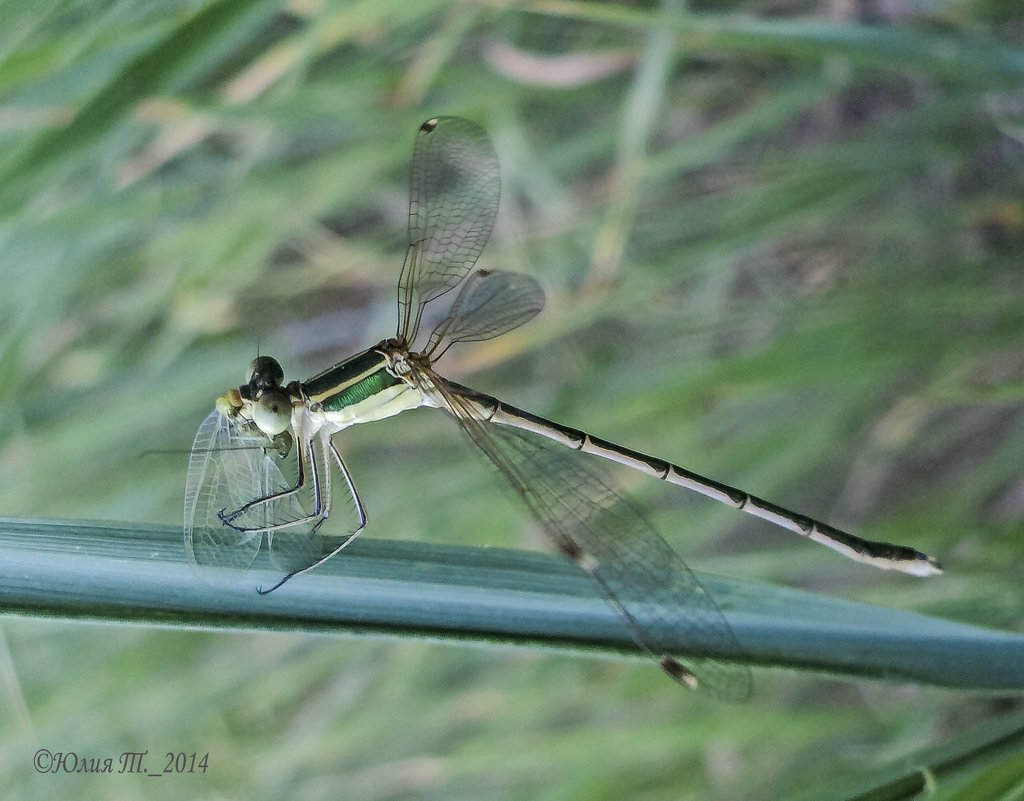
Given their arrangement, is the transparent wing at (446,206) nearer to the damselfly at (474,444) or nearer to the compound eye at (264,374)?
the damselfly at (474,444)

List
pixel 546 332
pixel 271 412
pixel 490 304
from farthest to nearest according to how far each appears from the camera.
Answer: pixel 546 332 → pixel 490 304 → pixel 271 412

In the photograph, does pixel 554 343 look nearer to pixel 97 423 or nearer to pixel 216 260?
pixel 216 260

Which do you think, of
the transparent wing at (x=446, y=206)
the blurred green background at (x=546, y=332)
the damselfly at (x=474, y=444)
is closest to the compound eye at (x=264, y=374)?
the damselfly at (x=474, y=444)

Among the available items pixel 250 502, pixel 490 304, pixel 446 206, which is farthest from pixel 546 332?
pixel 250 502

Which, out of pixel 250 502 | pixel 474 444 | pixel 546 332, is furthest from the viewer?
pixel 546 332

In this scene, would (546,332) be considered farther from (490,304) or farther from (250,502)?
(250,502)

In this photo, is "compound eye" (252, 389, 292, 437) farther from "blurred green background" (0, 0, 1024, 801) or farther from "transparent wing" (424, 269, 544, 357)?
"blurred green background" (0, 0, 1024, 801)
